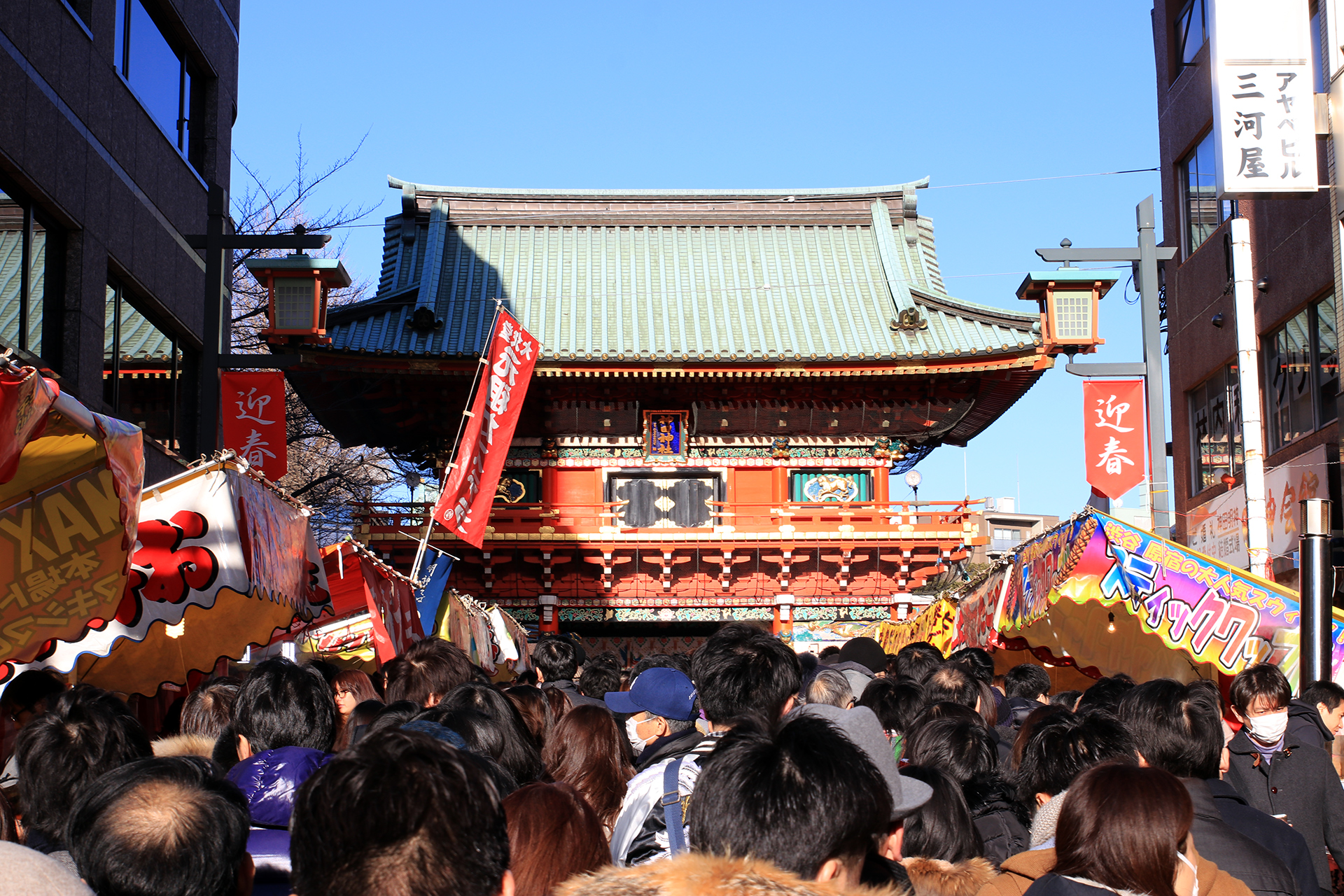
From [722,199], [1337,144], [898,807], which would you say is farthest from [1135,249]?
[722,199]

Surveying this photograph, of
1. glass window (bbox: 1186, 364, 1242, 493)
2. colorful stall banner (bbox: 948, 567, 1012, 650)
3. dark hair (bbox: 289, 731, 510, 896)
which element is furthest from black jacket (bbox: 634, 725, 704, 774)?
glass window (bbox: 1186, 364, 1242, 493)

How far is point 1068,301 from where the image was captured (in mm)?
17078

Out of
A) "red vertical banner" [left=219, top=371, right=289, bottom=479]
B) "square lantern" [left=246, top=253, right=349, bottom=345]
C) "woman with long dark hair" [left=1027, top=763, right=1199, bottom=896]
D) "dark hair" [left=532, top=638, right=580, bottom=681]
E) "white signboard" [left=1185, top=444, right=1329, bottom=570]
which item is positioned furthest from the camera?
"white signboard" [left=1185, top=444, right=1329, bottom=570]

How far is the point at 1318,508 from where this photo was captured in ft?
25.2

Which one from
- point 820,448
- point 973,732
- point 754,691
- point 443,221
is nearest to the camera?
point 754,691

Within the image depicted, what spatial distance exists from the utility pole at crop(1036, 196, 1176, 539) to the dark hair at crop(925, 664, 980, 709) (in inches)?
215

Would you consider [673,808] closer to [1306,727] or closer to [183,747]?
[183,747]

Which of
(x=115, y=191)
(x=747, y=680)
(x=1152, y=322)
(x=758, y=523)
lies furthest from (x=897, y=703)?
(x=758, y=523)

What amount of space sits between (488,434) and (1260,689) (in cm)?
1028

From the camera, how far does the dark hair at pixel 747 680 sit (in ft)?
13.4

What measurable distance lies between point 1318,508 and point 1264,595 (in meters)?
1.18

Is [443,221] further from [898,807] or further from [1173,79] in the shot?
[898,807]

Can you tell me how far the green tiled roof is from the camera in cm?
2000

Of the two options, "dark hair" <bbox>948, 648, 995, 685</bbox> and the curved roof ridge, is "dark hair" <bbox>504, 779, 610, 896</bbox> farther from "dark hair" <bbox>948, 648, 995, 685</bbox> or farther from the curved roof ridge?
the curved roof ridge
